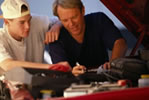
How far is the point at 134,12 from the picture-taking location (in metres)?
2.06

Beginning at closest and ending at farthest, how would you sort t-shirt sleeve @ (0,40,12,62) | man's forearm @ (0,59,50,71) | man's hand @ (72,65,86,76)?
1. man's hand @ (72,65,86,76)
2. man's forearm @ (0,59,50,71)
3. t-shirt sleeve @ (0,40,12,62)

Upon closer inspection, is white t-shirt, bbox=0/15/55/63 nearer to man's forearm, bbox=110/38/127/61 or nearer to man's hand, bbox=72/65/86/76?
man's forearm, bbox=110/38/127/61

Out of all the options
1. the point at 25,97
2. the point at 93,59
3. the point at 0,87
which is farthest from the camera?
the point at 93,59

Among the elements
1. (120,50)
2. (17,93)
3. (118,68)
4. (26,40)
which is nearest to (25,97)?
(17,93)

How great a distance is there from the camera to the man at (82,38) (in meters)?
1.89

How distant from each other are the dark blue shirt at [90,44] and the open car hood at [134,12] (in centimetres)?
9

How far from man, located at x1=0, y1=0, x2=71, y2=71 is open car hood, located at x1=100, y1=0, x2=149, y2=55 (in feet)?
1.05

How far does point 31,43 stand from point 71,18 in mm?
371

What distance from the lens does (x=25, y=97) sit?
3.73 ft

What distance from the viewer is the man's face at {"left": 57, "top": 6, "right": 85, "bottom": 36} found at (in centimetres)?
187

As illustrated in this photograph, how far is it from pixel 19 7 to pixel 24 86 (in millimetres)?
825

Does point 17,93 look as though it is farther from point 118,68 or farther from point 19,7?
point 19,7

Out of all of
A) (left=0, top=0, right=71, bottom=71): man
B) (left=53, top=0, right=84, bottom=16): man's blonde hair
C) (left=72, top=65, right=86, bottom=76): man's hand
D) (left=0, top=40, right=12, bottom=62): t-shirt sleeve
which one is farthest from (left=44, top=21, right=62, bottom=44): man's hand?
(left=72, top=65, right=86, bottom=76): man's hand

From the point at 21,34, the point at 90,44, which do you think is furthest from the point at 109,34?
the point at 21,34
